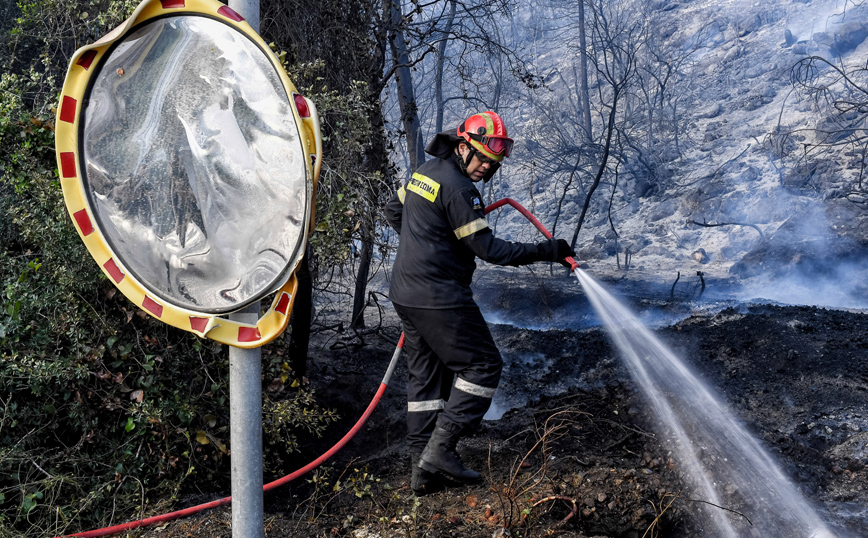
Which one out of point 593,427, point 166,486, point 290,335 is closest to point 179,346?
point 166,486

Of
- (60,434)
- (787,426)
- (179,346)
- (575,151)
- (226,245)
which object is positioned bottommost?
(787,426)

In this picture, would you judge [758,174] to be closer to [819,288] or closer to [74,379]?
[819,288]

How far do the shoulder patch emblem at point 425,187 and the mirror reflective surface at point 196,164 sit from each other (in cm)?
185

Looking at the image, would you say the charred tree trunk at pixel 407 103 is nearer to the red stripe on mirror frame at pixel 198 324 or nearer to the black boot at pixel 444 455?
the black boot at pixel 444 455

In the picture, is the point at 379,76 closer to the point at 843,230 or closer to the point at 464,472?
the point at 464,472

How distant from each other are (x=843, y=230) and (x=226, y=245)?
11.2 meters

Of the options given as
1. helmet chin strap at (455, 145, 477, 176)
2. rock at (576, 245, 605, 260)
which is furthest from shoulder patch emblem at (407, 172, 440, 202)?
rock at (576, 245, 605, 260)

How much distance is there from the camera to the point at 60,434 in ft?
11.8

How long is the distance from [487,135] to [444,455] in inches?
68.7

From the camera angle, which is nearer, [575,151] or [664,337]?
[664,337]

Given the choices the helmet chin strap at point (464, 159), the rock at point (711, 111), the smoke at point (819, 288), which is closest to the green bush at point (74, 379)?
the helmet chin strap at point (464, 159)

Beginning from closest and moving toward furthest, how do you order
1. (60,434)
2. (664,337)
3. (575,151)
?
(60,434)
(664,337)
(575,151)

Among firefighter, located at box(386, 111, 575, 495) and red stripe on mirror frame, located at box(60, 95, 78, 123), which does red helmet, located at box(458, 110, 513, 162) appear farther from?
red stripe on mirror frame, located at box(60, 95, 78, 123)

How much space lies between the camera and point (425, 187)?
350cm
